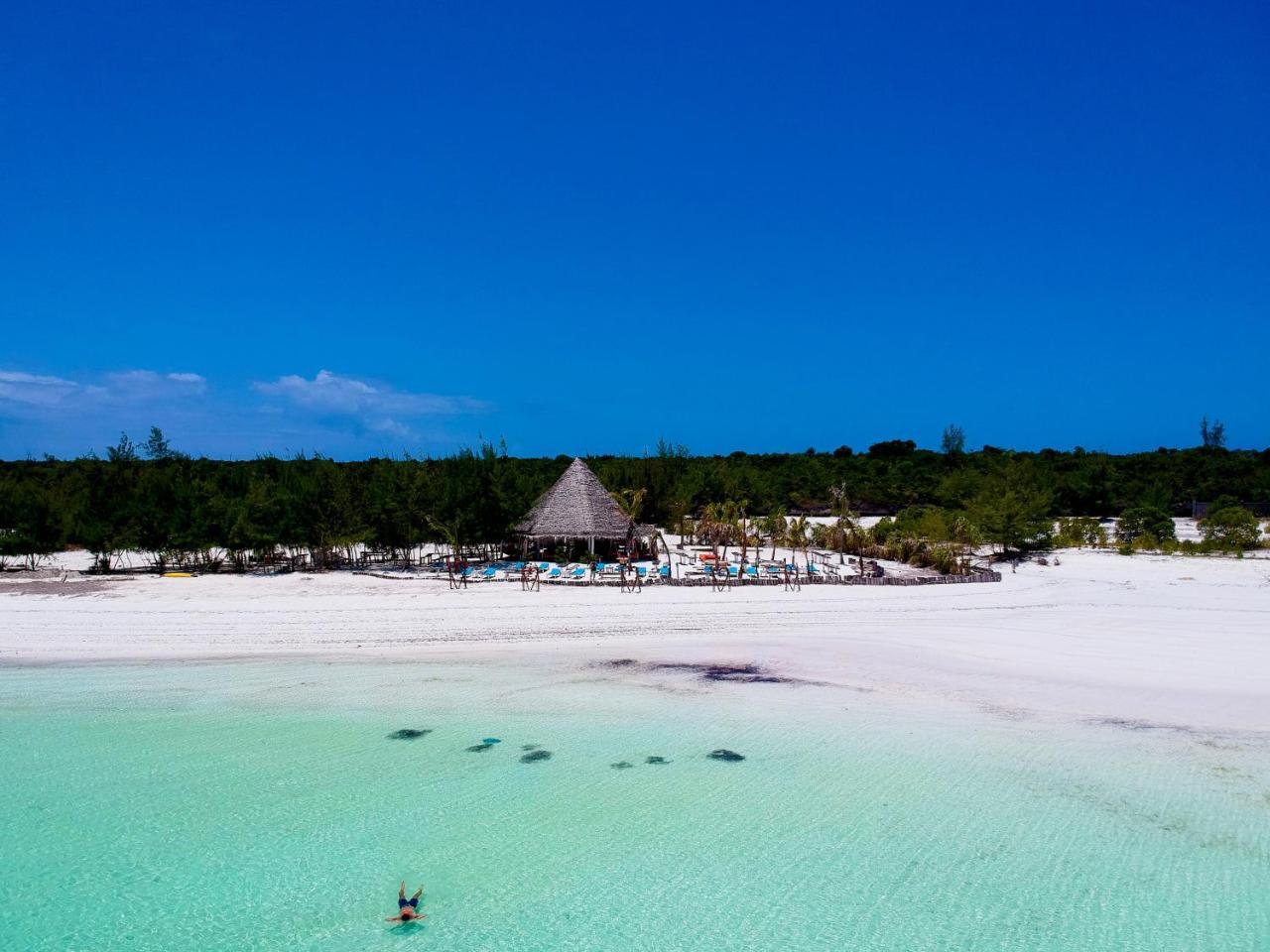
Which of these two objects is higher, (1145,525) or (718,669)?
(1145,525)

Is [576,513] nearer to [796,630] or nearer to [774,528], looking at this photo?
[774,528]

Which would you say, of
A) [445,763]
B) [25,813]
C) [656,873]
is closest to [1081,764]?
[656,873]

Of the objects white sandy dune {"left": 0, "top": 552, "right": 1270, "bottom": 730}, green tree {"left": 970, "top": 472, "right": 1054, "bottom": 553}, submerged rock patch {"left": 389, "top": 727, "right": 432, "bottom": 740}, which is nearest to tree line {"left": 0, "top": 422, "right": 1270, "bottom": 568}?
green tree {"left": 970, "top": 472, "right": 1054, "bottom": 553}

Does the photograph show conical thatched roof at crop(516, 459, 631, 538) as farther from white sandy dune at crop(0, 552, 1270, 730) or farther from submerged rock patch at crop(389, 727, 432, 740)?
submerged rock patch at crop(389, 727, 432, 740)

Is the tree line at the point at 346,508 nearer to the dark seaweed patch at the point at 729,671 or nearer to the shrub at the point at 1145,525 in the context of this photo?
the shrub at the point at 1145,525

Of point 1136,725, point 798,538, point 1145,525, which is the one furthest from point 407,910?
point 1145,525

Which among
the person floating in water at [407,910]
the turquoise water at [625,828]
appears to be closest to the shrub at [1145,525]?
the turquoise water at [625,828]

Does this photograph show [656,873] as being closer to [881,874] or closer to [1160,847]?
[881,874]
